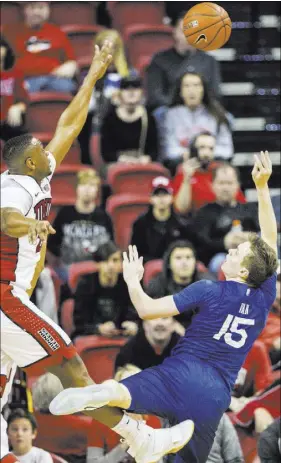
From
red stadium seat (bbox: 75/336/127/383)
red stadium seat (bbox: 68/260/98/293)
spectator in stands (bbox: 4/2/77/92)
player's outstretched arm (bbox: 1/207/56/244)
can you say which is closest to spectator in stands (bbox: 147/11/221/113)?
spectator in stands (bbox: 4/2/77/92)

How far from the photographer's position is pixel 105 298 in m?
9.20

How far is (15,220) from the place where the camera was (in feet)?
20.7

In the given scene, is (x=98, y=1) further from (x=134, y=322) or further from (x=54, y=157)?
(x=54, y=157)

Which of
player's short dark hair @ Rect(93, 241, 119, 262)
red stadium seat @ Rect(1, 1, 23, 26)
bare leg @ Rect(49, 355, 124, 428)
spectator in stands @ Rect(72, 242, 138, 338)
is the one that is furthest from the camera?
red stadium seat @ Rect(1, 1, 23, 26)

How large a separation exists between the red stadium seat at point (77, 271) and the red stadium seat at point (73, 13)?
11.5 ft

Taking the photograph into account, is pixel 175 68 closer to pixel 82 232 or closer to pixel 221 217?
pixel 221 217

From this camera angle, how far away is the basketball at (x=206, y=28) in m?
7.70

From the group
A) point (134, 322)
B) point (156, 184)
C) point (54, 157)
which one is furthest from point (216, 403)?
point (156, 184)

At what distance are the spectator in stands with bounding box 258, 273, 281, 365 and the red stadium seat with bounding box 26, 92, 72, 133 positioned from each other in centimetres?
284

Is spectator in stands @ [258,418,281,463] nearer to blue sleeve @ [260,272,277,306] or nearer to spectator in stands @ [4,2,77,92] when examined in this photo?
blue sleeve @ [260,272,277,306]

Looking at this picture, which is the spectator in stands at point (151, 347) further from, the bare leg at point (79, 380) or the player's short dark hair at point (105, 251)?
the bare leg at point (79, 380)

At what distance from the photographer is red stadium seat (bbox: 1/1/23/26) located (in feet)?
38.4

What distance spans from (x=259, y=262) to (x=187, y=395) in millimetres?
848

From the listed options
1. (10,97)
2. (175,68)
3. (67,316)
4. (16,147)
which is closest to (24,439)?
(67,316)
